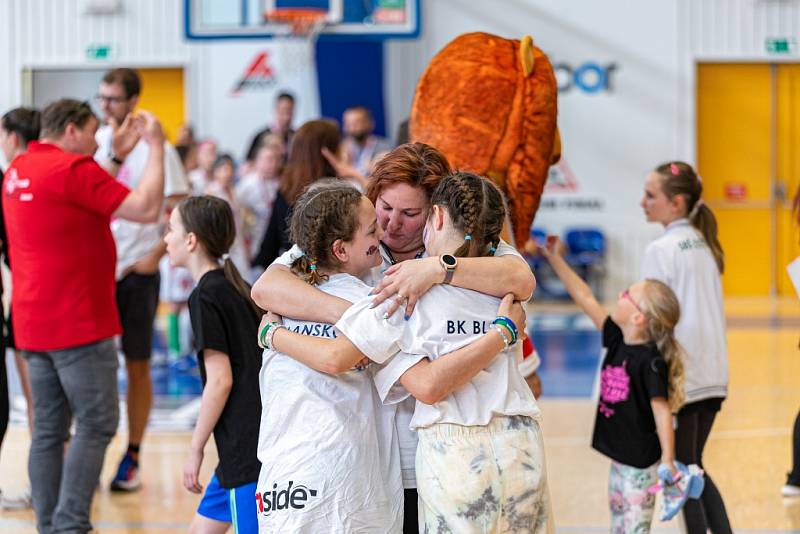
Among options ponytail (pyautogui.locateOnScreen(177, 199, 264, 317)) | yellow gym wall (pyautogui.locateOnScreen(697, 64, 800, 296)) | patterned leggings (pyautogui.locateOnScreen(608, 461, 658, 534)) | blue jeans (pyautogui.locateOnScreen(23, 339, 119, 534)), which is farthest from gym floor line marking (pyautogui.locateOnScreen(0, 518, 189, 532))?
yellow gym wall (pyautogui.locateOnScreen(697, 64, 800, 296))

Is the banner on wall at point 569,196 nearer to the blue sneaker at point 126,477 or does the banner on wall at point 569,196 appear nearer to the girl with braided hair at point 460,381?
the blue sneaker at point 126,477

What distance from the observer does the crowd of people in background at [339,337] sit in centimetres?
238

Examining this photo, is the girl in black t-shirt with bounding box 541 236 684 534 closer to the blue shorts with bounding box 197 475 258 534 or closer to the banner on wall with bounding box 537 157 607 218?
the blue shorts with bounding box 197 475 258 534

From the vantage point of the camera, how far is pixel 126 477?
16.9ft

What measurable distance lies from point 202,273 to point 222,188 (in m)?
4.50

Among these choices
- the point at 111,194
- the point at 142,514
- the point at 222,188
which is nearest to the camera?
the point at 111,194

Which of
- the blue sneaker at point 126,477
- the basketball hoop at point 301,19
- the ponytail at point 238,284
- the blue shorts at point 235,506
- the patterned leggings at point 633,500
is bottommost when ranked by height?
the blue sneaker at point 126,477

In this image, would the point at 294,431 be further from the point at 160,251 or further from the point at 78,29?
the point at 78,29

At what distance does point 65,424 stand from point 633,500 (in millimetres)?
2105

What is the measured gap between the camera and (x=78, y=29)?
45.2ft

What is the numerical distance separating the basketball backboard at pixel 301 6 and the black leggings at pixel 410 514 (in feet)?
27.5

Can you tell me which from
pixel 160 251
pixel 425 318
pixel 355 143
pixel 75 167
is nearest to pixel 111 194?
pixel 75 167

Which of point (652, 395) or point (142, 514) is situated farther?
point (142, 514)

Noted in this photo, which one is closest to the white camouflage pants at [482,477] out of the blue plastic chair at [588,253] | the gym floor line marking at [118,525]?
the gym floor line marking at [118,525]
